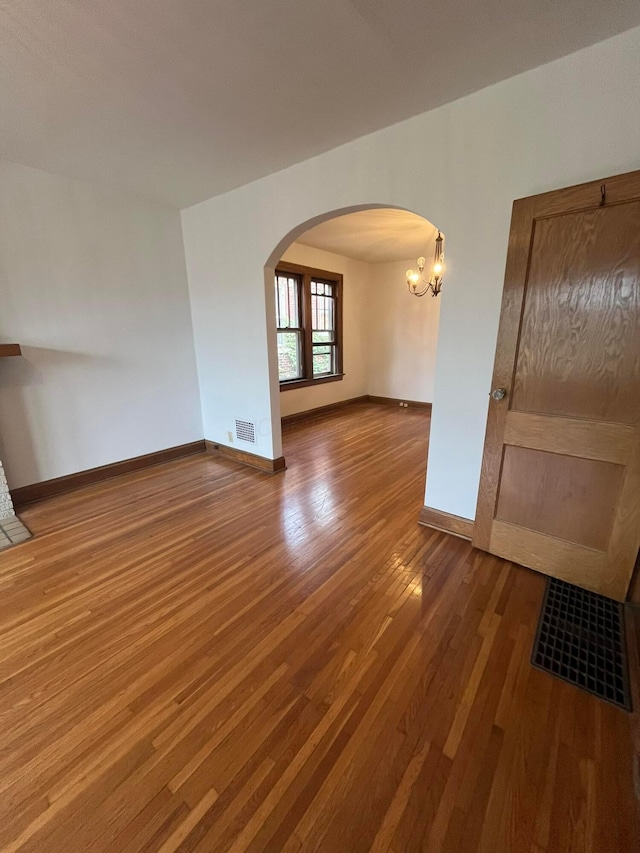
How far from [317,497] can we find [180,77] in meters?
2.85

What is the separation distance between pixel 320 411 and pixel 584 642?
15.7ft

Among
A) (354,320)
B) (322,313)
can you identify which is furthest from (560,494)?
(354,320)

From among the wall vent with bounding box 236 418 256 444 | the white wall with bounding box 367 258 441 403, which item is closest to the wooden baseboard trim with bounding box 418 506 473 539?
the wall vent with bounding box 236 418 256 444

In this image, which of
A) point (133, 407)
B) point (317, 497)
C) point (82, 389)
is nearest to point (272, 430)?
point (317, 497)

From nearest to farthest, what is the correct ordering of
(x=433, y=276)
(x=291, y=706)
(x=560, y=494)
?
(x=291, y=706)
(x=560, y=494)
(x=433, y=276)

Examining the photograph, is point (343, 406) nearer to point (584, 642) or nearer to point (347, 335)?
point (347, 335)

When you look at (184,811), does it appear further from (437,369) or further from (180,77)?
(180,77)

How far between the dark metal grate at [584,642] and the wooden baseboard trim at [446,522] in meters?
0.56

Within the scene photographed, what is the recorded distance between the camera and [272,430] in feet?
11.8

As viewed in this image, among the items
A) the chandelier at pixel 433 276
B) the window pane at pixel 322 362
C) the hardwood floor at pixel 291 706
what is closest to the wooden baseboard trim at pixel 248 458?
the hardwood floor at pixel 291 706

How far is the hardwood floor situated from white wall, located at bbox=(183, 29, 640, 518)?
93cm

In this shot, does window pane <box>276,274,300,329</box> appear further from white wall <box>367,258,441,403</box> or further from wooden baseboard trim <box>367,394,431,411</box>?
wooden baseboard trim <box>367,394,431,411</box>

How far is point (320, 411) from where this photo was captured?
6.10 meters

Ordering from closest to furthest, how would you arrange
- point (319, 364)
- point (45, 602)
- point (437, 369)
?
point (45, 602), point (437, 369), point (319, 364)
